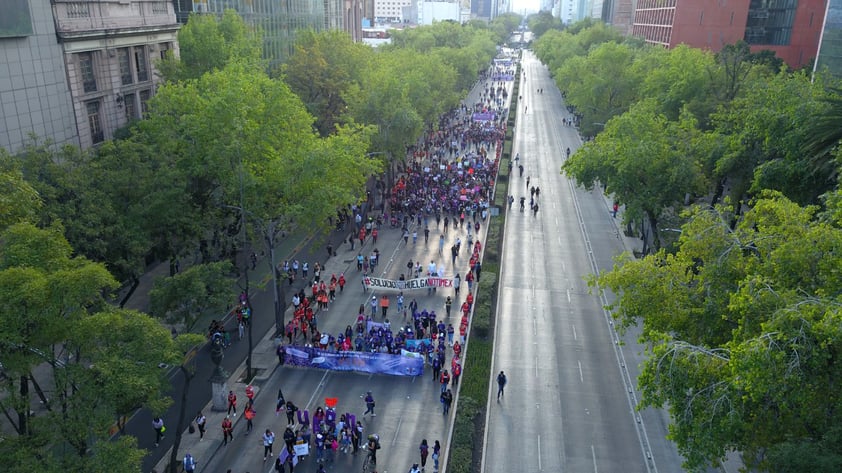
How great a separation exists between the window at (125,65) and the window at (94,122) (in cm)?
315

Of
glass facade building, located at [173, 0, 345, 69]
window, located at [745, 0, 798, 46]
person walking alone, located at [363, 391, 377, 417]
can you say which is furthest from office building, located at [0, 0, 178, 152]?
window, located at [745, 0, 798, 46]

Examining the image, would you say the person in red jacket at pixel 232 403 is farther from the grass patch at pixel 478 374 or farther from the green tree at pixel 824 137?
the green tree at pixel 824 137

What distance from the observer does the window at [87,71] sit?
39438 mm

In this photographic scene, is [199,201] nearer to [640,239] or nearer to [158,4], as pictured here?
[158,4]

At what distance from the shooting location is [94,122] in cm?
4106

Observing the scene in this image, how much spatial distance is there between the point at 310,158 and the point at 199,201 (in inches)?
254

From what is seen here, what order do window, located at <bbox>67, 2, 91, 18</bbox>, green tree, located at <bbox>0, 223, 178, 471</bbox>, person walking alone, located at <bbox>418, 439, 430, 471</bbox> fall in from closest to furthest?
green tree, located at <bbox>0, 223, 178, 471</bbox>, person walking alone, located at <bbox>418, 439, 430, 471</bbox>, window, located at <bbox>67, 2, 91, 18</bbox>

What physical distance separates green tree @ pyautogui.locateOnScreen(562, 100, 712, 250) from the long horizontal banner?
10153 millimetres

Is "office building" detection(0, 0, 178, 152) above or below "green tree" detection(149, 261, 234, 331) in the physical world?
above

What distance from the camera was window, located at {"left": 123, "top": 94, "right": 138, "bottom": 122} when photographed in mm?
43875

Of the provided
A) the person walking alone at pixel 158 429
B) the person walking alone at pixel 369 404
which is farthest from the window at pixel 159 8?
the person walking alone at pixel 369 404

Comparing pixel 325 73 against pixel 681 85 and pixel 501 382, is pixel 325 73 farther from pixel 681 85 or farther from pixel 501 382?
pixel 501 382

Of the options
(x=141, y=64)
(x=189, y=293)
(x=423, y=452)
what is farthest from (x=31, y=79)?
(x=423, y=452)

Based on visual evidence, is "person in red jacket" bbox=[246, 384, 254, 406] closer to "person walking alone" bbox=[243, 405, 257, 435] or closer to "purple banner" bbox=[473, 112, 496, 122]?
"person walking alone" bbox=[243, 405, 257, 435]
